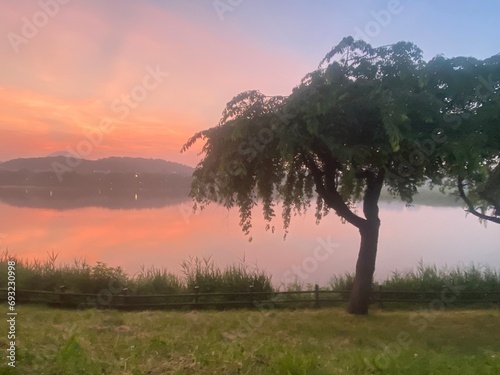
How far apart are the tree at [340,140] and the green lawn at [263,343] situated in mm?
1731

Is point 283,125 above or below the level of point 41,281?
above

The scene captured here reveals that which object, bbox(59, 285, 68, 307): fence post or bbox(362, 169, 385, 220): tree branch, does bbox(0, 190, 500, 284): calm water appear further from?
bbox(362, 169, 385, 220): tree branch

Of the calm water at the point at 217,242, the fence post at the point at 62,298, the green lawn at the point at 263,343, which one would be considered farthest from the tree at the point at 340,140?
the fence post at the point at 62,298

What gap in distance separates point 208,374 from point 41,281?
10041mm

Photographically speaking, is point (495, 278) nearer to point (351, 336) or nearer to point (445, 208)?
point (351, 336)

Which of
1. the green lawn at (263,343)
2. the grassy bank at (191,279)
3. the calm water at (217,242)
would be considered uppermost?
the calm water at (217,242)

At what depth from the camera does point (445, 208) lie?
54.2m

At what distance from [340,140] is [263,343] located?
15.0 ft

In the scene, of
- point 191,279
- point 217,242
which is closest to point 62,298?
point 191,279

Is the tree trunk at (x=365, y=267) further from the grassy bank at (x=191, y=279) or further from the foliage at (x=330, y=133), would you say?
the grassy bank at (x=191, y=279)

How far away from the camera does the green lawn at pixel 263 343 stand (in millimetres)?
4145

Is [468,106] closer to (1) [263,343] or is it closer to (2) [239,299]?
(1) [263,343]

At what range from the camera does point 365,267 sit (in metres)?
10.5

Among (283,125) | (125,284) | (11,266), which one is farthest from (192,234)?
(11,266)
